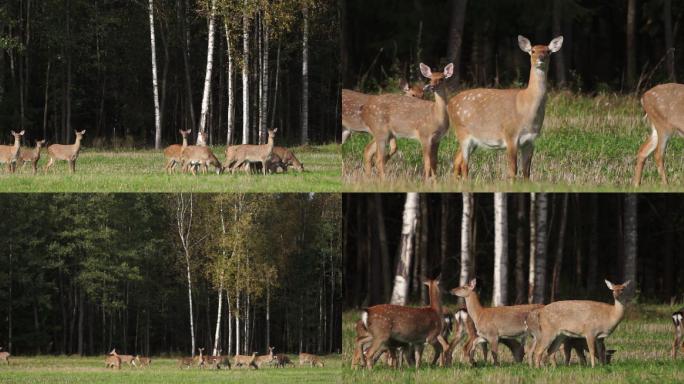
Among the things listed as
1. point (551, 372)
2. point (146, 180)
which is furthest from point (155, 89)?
point (551, 372)

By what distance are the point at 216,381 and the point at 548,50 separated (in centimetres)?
954

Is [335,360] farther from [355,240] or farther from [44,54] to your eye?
[44,54]

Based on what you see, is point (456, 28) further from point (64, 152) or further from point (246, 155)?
point (64, 152)

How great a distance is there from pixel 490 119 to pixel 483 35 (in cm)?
2005

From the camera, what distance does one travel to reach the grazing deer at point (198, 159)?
20.3m

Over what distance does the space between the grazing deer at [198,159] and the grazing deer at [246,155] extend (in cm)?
20

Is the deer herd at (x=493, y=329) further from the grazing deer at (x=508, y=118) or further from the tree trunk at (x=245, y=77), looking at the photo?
the tree trunk at (x=245, y=77)

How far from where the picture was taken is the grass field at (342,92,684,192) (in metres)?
14.4

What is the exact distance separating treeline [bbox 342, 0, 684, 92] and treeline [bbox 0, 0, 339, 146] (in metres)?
1.29

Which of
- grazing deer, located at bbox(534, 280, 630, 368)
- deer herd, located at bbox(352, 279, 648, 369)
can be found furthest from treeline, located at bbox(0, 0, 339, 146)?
grazing deer, located at bbox(534, 280, 630, 368)

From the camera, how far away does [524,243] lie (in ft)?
103

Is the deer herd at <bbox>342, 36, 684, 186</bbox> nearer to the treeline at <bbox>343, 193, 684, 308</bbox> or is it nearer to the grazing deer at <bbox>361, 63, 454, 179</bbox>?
the grazing deer at <bbox>361, 63, 454, 179</bbox>

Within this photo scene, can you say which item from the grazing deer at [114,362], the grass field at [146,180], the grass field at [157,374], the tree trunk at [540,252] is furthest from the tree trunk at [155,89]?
the tree trunk at [540,252]

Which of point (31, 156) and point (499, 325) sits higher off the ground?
point (31, 156)
